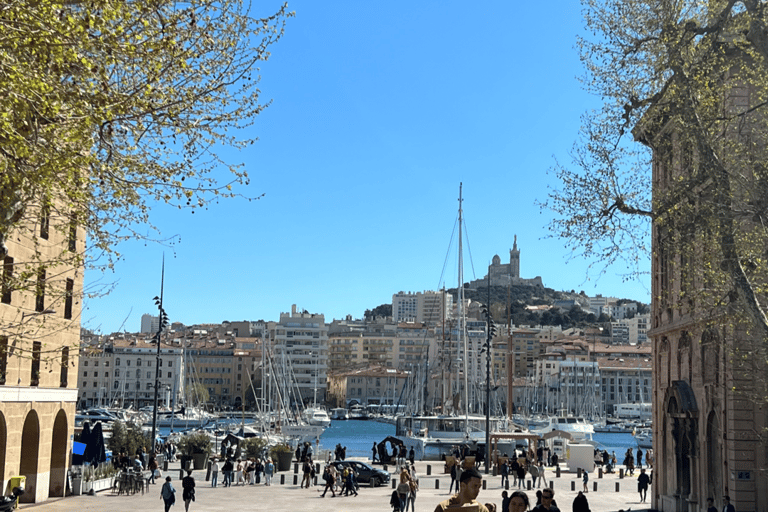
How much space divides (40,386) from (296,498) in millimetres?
10788

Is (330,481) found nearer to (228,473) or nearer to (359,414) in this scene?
(228,473)

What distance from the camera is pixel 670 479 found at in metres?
32.9

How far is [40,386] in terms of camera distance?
99.7ft

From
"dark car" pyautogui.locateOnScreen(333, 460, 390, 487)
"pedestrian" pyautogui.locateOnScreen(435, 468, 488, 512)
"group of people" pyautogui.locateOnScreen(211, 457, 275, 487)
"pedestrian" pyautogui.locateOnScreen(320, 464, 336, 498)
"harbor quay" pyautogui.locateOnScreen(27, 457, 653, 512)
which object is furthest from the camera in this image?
"dark car" pyautogui.locateOnScreen(333, 460, 390, 487)

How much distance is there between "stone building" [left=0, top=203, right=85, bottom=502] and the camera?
27.4 m

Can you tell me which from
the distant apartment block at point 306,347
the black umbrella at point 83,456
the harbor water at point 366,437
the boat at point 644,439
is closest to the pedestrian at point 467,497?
the black umbrella at point 83,456

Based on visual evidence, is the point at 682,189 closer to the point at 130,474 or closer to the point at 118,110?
the point at 118,110

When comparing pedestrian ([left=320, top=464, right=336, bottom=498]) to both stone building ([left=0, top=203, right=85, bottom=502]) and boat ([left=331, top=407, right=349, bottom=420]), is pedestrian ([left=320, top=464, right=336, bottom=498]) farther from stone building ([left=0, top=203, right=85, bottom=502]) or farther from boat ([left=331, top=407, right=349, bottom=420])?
boat ([left=331, top=407, right=349, bottom=420])

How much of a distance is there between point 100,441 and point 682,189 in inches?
1052

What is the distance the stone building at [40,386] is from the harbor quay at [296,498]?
1347mm

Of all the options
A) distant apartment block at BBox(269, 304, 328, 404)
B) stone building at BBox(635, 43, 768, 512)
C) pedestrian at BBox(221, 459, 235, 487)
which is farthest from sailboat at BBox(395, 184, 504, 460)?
distant apartment block at BBox(269, 304, 328, 404)

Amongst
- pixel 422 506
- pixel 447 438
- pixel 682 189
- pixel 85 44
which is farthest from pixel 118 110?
pixel 447 438

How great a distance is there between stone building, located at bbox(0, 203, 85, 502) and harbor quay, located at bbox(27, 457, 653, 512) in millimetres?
1347

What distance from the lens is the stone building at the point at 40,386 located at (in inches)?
1080
